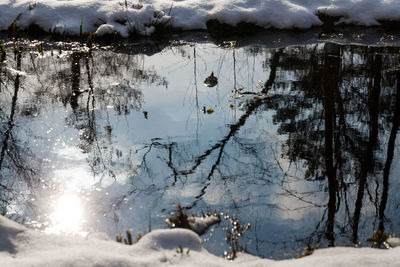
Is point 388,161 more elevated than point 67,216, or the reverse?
point 388,161

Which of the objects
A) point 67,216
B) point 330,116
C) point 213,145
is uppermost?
point 330,116

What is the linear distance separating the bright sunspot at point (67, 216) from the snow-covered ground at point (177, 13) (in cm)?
681

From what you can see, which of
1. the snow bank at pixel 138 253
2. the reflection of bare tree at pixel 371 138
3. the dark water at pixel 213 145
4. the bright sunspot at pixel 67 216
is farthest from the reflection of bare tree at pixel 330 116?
the bright sunspot at pixel 67 216

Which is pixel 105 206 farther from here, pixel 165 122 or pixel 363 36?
pixel 363 36

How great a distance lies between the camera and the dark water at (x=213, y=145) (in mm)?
3623

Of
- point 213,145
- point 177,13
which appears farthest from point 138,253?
point 177,13

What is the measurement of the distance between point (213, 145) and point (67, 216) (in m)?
1.93

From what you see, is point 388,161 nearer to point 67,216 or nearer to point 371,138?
point 371,138

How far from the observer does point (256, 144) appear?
195 inches

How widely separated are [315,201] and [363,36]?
688 cm

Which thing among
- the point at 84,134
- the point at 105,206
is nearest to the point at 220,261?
the point at 105,206

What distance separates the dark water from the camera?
3.62 metres

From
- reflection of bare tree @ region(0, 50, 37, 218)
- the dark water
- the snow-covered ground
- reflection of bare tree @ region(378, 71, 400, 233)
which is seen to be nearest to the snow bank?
the dark water

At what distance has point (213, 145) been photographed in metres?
4.89
